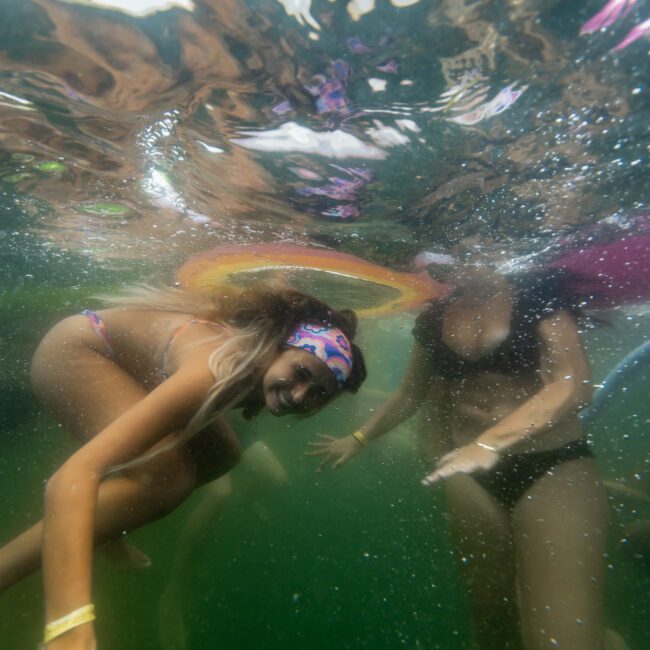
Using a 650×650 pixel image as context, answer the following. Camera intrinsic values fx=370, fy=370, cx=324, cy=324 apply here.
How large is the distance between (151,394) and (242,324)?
4.51ft

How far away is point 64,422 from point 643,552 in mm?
15340

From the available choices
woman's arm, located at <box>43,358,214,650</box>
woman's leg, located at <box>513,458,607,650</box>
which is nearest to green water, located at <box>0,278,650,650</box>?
woman's leg, located at <box>513,458,607,650</box>

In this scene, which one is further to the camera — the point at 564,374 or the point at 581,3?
the point at 564,374

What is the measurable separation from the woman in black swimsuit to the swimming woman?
1.68 m

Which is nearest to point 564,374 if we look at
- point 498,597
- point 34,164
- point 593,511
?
point 593,511

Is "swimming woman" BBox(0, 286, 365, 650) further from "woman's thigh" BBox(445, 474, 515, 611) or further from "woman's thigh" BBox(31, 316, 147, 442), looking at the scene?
"woman's thigh" BBox(445, 474, 515, 611)

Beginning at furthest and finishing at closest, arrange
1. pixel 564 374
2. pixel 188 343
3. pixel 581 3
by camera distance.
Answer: pixel 564 374, pixel 188 343, pixel 581 3

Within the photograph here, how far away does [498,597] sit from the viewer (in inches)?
182

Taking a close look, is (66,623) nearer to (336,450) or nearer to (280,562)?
(336,450)

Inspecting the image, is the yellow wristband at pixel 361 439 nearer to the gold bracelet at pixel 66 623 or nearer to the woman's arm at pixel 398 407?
the woman's arm at pixel 398 407

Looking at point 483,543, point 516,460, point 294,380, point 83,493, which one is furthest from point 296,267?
point 83,493

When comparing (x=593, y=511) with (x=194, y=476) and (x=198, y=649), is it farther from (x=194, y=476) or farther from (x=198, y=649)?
(x=198, y=649)

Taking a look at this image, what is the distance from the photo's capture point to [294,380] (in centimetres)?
339

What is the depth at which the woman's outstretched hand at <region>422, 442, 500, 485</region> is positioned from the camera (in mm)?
3338
